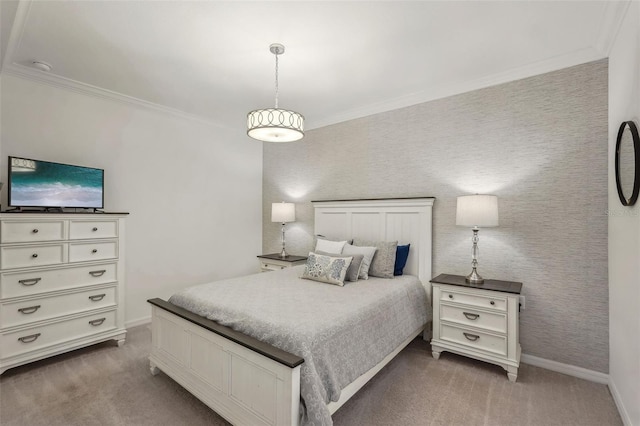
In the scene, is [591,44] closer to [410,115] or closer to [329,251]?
[410,115]

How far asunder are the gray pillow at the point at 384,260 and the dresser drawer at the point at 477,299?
0.55 metres

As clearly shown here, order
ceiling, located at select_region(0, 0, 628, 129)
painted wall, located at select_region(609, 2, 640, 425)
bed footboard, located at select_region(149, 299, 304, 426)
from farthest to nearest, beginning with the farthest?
1. ceiling, located at select_region(0, 0, 628, 129)
2. painted wall, located at select_region(609, 2, 640, 425)
3. bed footboard, located at select_region(149, 299, 304, 426)

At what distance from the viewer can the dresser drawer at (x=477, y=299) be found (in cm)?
247

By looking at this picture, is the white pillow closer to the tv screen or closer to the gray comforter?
the gray comforter

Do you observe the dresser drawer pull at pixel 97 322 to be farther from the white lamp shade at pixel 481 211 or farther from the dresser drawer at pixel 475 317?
the white lamp shade at pixel 481 211

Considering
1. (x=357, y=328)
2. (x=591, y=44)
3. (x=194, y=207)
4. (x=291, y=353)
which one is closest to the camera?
(x=291, y=353)

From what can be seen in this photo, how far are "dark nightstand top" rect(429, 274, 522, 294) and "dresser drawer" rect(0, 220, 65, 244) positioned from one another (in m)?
3.42

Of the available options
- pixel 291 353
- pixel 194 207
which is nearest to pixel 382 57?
pixel 291 353

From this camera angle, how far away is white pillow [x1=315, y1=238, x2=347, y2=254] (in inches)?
134

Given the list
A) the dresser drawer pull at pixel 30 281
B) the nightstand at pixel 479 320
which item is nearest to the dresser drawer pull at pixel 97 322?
the dresser drawer pull at pixel 30 281

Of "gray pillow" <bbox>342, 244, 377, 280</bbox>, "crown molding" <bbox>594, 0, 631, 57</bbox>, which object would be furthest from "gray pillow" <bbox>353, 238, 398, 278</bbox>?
"crown molding" <bbox>594, 0, 631, 57</bbox>

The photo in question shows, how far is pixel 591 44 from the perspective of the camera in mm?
2383

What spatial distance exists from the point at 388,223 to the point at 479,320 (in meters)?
1.36

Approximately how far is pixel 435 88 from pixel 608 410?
2991mm
